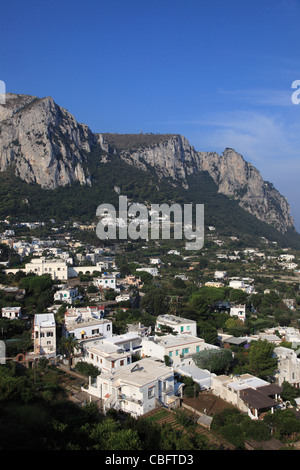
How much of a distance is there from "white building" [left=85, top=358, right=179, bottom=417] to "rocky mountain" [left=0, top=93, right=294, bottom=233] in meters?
57.5

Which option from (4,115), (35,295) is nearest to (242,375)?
(35,295)

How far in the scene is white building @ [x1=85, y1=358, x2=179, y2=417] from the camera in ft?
42.4

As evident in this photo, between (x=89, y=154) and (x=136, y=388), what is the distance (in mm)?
77724

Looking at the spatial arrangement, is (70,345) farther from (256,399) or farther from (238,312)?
(238,312)

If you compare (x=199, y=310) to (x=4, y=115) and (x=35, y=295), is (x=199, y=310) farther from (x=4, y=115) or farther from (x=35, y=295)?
(x=4, y=115)

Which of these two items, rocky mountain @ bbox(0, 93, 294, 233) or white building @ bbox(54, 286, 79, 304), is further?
rocky mountain @ bbox(0, 93, 294, 233)

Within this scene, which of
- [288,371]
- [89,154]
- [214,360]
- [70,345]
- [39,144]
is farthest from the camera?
[89,154]

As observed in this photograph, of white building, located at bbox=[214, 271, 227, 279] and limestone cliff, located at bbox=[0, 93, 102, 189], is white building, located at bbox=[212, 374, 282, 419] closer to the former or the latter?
white building, located at bbox=[214, 271, 227, 279]

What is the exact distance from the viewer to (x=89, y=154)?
284 feet

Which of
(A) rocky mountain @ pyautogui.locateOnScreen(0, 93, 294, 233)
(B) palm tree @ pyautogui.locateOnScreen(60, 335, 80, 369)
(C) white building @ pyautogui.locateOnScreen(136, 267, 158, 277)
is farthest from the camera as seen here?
(A) rocky mountain @ pyautogui.locateOnScreen(0, 93, 294, 233)

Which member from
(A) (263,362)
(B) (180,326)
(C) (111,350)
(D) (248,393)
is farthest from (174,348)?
(D) (248,393)

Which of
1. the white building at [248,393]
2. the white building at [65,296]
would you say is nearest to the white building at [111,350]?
the white building at [248,393]

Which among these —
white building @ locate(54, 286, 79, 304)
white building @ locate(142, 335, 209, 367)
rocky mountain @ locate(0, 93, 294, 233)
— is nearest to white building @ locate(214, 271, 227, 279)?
white building @ locate(54, 286, 79, 304)
